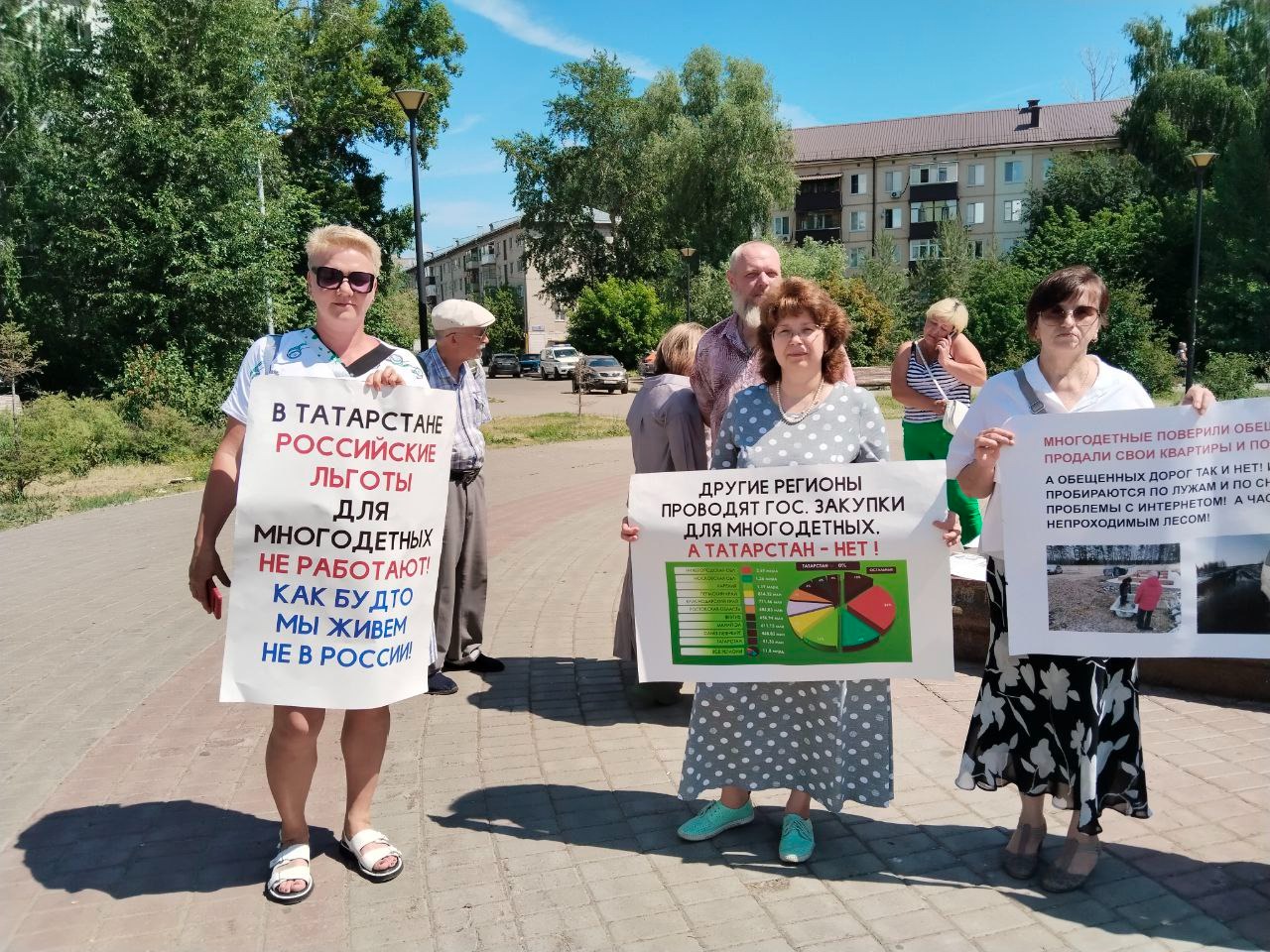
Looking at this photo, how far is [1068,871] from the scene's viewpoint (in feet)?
9.89

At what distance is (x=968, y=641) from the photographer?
5.11 meters

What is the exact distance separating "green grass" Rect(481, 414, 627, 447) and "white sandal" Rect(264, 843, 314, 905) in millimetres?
16650

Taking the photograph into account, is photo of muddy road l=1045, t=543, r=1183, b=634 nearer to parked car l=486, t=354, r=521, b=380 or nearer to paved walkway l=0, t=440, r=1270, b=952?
paved walkway l=0, t=440, r=1270, b=952

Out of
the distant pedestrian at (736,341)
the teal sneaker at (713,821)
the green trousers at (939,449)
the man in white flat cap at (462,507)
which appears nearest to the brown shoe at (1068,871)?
the teal sneaker at (713,821)

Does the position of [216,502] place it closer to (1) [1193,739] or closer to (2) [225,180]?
(1) [1193,739]

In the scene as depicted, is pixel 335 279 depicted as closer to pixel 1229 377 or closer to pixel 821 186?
pixel 1229 377

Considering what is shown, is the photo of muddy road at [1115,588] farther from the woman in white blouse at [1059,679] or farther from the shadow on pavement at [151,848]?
the shadow on pavement at [151,848]

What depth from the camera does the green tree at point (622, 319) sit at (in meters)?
49.9

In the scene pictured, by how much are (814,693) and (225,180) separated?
898 inches

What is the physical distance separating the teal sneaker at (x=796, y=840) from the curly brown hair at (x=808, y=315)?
1.49m

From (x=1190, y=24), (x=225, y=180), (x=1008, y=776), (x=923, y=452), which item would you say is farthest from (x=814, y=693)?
(x=1190, y=24)

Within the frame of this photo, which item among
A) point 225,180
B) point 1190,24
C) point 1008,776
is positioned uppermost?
point 1190,24

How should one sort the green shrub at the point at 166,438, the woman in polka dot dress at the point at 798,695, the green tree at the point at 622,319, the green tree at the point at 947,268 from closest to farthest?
1. the woman in polka dot dress at the point at 798,695
2. the green shrub at the point at 166,438
3. the green tree at the point at 947,268
4. the green tree at the point at 622,319

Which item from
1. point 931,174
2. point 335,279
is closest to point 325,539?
point 335,279
